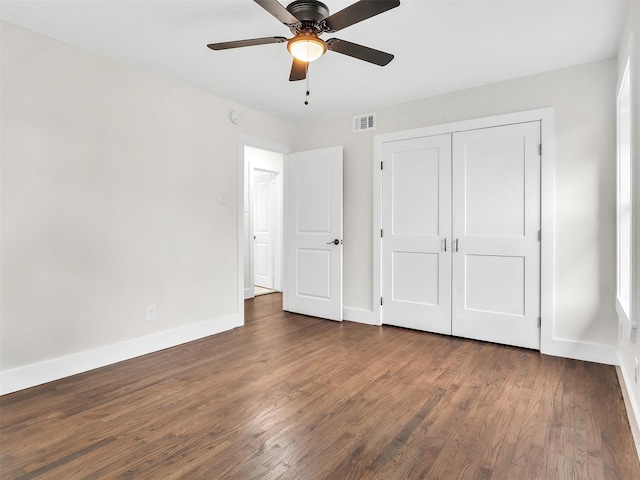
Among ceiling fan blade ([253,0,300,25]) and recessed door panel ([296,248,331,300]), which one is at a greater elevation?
ceiling fan blade ([253,0,300,25])

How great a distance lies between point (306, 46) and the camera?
216 centimetres

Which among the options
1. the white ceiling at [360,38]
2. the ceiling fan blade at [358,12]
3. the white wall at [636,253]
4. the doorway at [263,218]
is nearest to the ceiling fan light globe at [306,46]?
the ceiling fan blade at [358,12]

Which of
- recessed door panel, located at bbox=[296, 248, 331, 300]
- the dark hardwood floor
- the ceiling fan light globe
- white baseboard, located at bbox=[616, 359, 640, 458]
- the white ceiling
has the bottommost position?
the dark hardwood floor

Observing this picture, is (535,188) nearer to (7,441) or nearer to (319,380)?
(319,380)

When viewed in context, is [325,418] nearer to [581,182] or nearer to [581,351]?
[581,351]

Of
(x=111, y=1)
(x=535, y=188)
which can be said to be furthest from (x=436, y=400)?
(x=111, y=1)

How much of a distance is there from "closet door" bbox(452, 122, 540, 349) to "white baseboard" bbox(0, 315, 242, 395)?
8.45 feet

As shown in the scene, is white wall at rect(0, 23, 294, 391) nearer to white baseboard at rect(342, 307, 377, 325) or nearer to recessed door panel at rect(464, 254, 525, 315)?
white baseboard at rect(342, 307, 377, 325)

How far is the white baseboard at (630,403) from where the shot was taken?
6.14 feet

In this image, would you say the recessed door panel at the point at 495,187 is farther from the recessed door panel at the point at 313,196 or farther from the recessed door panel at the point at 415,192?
the recessed door panel at the point at 313,196

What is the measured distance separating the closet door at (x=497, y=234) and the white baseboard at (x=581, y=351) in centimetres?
12

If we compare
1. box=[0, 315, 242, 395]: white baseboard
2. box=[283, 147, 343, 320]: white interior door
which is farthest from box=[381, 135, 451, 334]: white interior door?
box=[0, 315, 242, 395]: white baseboard

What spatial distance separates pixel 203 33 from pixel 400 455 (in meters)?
2.94

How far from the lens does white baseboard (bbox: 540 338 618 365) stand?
2971 mm
